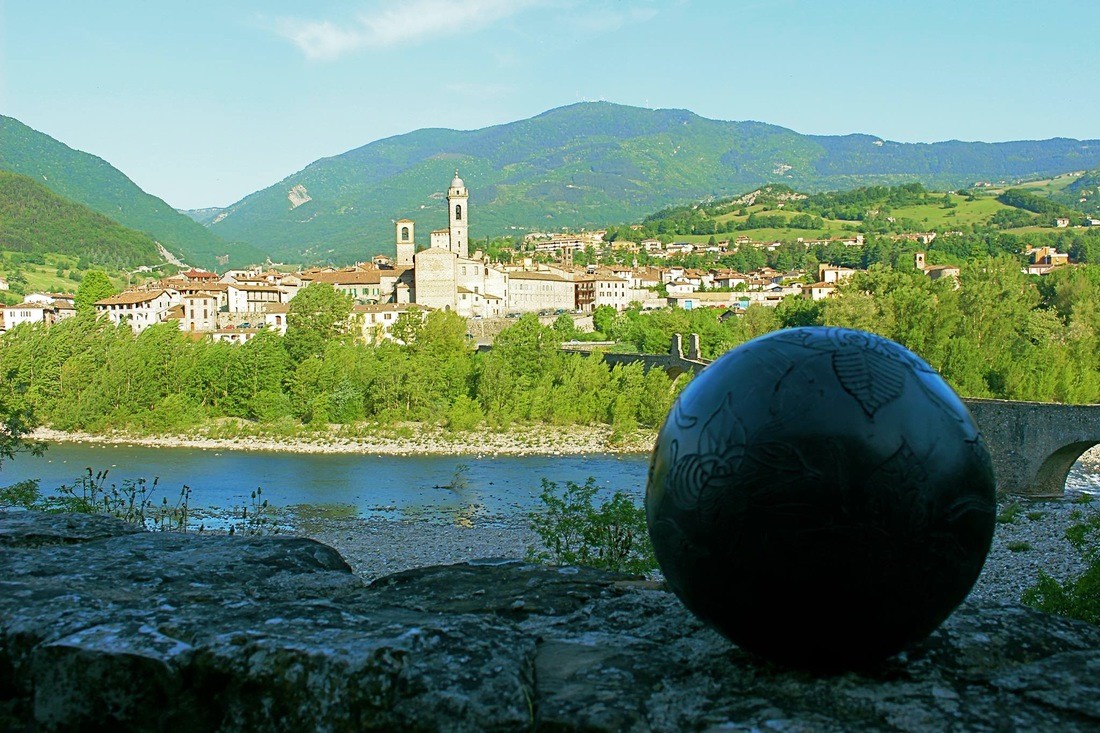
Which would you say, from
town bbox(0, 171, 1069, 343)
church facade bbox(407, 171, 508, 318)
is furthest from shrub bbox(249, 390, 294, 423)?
church facade bbox(407, 171, 508, 318)

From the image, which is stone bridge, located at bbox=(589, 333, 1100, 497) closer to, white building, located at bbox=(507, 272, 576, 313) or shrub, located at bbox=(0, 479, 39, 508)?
shrub, located at bbox=(0, 479, 39, 508)

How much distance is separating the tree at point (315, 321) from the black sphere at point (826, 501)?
52412mm

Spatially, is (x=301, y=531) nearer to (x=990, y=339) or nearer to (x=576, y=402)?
(x=576, y=402)

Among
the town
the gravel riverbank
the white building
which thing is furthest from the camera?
the white building

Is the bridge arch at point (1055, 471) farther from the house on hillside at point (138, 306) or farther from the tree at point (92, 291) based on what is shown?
the tree at point (92, 291)

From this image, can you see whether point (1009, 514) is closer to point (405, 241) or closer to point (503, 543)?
point (503, 543)

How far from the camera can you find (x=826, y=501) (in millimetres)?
4211

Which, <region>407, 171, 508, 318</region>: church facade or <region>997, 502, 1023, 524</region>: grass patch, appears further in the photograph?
<region>407, 171, 508, 318</region>: church facade

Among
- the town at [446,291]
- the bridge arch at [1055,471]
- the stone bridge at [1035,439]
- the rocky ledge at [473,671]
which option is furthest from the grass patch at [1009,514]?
the town at [446,291]

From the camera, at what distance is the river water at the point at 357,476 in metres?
29.1

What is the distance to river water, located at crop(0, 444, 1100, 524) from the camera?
29.1m

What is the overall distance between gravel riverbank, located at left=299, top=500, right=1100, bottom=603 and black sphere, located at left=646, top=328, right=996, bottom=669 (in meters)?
13.2

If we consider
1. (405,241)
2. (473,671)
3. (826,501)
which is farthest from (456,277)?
(826,501)

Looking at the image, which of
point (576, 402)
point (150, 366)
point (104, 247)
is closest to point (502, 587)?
point (576, 402)
